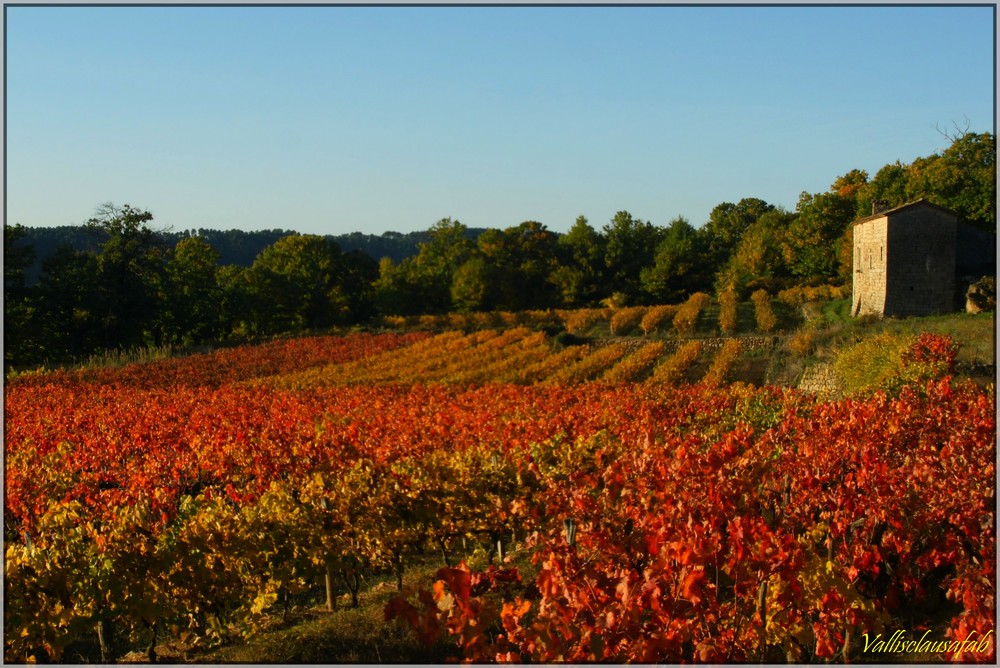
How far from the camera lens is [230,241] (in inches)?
3541

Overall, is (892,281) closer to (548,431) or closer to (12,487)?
(548,431)

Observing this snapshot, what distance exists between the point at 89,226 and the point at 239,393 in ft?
80.5

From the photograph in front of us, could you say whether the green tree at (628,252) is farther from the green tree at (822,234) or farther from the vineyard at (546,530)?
the vineyard at (546,530)

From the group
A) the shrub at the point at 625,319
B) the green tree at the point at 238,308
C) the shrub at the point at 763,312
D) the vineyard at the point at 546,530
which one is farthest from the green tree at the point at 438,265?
A: the vineyard at the point at 546,530

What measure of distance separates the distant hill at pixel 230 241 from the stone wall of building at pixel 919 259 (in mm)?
34844

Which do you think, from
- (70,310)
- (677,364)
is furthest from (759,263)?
(70,310)

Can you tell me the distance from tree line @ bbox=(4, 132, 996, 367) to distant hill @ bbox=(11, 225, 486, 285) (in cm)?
148

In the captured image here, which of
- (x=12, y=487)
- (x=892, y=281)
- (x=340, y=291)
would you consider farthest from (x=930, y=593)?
(x=340, y=291)

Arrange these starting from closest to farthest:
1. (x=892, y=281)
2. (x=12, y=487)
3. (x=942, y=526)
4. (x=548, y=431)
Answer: (x=942, y=526) → (x=12, y=487) → (x=548, y=431) → (x=892, y=281)

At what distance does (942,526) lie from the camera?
8398 mm

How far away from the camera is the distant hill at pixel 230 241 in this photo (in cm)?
4795

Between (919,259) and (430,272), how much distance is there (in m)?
32.5

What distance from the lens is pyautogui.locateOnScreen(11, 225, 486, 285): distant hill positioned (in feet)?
157

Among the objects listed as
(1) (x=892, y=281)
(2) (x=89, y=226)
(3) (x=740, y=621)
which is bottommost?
(3) (x=740, y=621)
